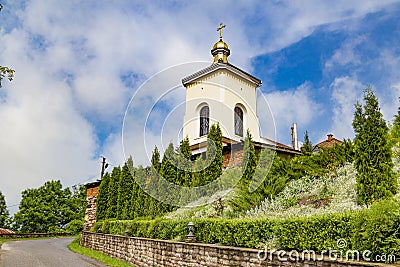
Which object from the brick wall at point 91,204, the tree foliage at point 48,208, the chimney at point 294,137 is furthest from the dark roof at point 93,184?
the tree foliage at point 48,208

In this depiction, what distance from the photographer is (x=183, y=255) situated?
795 cm

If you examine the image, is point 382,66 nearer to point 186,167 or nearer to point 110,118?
point 186,167

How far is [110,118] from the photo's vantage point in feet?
45.9

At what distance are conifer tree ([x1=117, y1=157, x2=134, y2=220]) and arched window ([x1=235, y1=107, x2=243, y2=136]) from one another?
20.8ft

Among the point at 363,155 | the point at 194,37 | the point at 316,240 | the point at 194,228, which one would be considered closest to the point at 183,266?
the point at 194,228

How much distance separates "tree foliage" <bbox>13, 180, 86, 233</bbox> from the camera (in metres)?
41.3

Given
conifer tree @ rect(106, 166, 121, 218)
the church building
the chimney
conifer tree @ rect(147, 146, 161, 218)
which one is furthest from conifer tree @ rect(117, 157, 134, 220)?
the chimney

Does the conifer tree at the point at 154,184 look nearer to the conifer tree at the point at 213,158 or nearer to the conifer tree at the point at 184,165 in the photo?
the conifer tree at the point at 184,165

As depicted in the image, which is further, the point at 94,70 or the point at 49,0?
the point at 94,70

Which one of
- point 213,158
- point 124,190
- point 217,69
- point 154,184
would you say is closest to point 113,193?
point 124,190

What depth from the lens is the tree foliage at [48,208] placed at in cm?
4131

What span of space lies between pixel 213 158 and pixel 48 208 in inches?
1447

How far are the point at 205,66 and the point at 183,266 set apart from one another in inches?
542

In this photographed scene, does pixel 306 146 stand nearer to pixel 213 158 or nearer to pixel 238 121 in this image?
pixel 213 158
